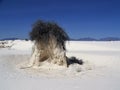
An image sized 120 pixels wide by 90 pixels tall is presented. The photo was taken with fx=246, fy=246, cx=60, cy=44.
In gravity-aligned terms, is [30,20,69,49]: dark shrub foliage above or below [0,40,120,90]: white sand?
above

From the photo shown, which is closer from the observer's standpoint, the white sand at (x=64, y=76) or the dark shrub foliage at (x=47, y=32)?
the white sand at (x=64, y=76)

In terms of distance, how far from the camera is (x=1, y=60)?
19.9 m

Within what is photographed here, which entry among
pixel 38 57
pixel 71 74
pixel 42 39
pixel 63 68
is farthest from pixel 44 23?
pixel 71 74

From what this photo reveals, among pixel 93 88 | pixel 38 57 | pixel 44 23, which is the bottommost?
pixel 93 88

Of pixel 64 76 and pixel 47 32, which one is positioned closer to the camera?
pixel 64 76

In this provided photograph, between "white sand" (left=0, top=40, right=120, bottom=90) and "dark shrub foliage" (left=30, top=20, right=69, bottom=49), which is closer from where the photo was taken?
"white sand" (left=0, top=40, right=120, bottom=90)

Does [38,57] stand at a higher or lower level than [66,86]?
higher

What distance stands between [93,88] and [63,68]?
6.09m

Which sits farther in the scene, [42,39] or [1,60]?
[1,60]

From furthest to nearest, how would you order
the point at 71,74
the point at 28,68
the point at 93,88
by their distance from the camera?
the point at 28,68, the point at 71,74, the point at 93,88

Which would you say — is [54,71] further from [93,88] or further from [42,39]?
[93,88]

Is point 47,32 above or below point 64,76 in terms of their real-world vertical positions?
above

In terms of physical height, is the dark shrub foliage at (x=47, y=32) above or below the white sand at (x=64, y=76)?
above

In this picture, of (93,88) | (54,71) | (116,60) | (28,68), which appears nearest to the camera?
(93,88)
